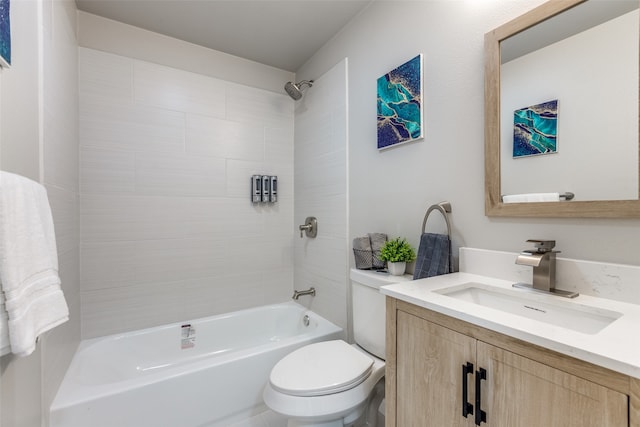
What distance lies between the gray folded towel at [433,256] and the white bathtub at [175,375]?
91 centimetres

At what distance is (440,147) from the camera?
1.33 meters

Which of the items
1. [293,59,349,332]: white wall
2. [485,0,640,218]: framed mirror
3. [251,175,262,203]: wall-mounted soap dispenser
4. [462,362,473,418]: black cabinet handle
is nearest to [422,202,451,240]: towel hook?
[485,0,640,218]: framed mirror

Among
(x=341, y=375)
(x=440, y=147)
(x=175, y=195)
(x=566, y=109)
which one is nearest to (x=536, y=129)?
(x=566, y=109)

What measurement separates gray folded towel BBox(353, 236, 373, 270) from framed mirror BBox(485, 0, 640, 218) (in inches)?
25.8

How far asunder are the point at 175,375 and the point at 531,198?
1.75 m

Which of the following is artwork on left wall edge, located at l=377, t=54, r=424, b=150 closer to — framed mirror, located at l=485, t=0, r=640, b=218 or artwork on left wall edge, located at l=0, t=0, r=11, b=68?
framed mirror, located at l=485, t=0, r=640, b=218

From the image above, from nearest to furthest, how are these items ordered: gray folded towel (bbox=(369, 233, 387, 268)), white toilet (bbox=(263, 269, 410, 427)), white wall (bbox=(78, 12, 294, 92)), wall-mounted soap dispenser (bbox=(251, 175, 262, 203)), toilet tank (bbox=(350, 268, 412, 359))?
white toilet (bbox=(263, 269, 410, 427))
toilet tank (bbox=(350, 268, 412, 359))
gray folded towel (bbox=(369, 233, 387, 268))
white wall (bbox=(78, 12, 294, 92))
wall-mounted soap dispenser (bbox=(251, 175, 262, 203))

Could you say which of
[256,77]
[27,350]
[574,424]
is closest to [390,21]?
[256,77]

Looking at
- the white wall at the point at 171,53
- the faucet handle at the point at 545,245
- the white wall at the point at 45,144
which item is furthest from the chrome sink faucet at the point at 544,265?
the white wall at the point at 171,53

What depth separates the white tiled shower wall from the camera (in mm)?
1855

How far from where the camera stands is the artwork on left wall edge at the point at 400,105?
4.63ft

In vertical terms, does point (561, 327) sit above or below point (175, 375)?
above

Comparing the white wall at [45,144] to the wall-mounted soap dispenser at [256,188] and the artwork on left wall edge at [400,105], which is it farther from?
the artwork on left wall edge at [400,105]

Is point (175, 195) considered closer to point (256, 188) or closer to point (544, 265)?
point (256, 188)
